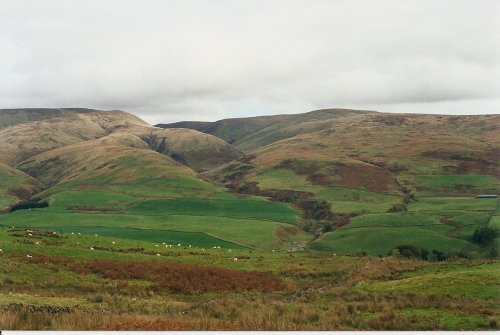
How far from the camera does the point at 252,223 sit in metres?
105

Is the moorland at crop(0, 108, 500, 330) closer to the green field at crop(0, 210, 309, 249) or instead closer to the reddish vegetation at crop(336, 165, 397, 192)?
the green field at crop(0, 210, 309, 249)

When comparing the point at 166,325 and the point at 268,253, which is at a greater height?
the point at 166,325

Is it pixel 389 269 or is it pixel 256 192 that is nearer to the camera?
pixel 389 269

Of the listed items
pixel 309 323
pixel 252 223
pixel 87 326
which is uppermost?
pixel 87 326

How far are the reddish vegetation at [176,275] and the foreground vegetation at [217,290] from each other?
0.10m

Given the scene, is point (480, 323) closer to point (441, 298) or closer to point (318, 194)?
point (441, 298)

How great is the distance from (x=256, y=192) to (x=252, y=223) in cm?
6729

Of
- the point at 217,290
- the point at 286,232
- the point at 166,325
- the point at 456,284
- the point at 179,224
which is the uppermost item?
the point at 166,325

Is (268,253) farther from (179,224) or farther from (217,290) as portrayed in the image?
(179,224)

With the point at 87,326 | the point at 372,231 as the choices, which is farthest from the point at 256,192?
the point at 87,326

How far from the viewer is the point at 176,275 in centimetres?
4166

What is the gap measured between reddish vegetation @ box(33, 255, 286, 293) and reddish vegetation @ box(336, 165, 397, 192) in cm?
12219

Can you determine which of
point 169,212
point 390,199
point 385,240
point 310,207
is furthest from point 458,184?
point 169,212

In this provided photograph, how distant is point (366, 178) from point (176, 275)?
141074 mm
